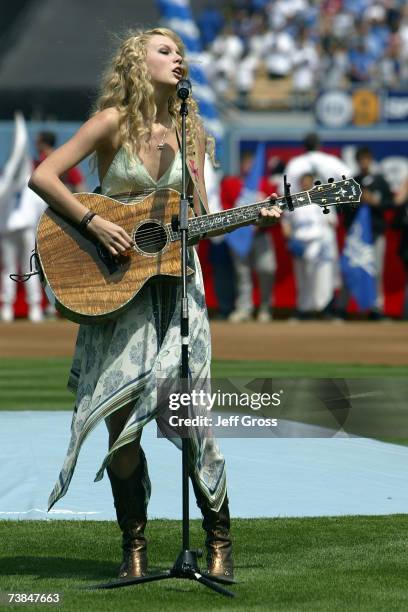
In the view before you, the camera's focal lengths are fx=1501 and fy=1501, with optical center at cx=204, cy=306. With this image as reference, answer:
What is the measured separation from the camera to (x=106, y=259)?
566 centimetres

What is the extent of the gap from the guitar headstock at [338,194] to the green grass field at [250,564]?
1.41m

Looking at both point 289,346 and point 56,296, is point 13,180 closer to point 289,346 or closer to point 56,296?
point 289,346

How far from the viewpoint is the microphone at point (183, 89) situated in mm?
5363

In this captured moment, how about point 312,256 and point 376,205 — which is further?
point 376,205

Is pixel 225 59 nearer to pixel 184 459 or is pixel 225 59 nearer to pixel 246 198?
pixel 246 198

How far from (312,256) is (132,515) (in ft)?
46.2

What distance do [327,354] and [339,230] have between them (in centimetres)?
550

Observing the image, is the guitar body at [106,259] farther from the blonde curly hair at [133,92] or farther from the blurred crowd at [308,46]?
the blurred crowd at [308,46]

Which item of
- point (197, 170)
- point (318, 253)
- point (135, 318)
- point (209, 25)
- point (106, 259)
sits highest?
point (209, 25)

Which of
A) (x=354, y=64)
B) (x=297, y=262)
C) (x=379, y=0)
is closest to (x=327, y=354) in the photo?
(x=297, y=262)

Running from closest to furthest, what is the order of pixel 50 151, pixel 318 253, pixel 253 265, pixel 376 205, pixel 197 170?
1. pixel 197 170
2. pixel 50 151
3. pixel 318 253
4. pixel 376 205
5. pixel 253 265

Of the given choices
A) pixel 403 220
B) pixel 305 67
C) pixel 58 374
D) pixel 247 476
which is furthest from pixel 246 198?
pixel 305 67

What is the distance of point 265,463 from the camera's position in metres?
8.43

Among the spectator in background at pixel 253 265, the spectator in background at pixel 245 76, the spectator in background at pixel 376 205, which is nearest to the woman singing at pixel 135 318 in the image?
the spectator in background at pixel 376 205
